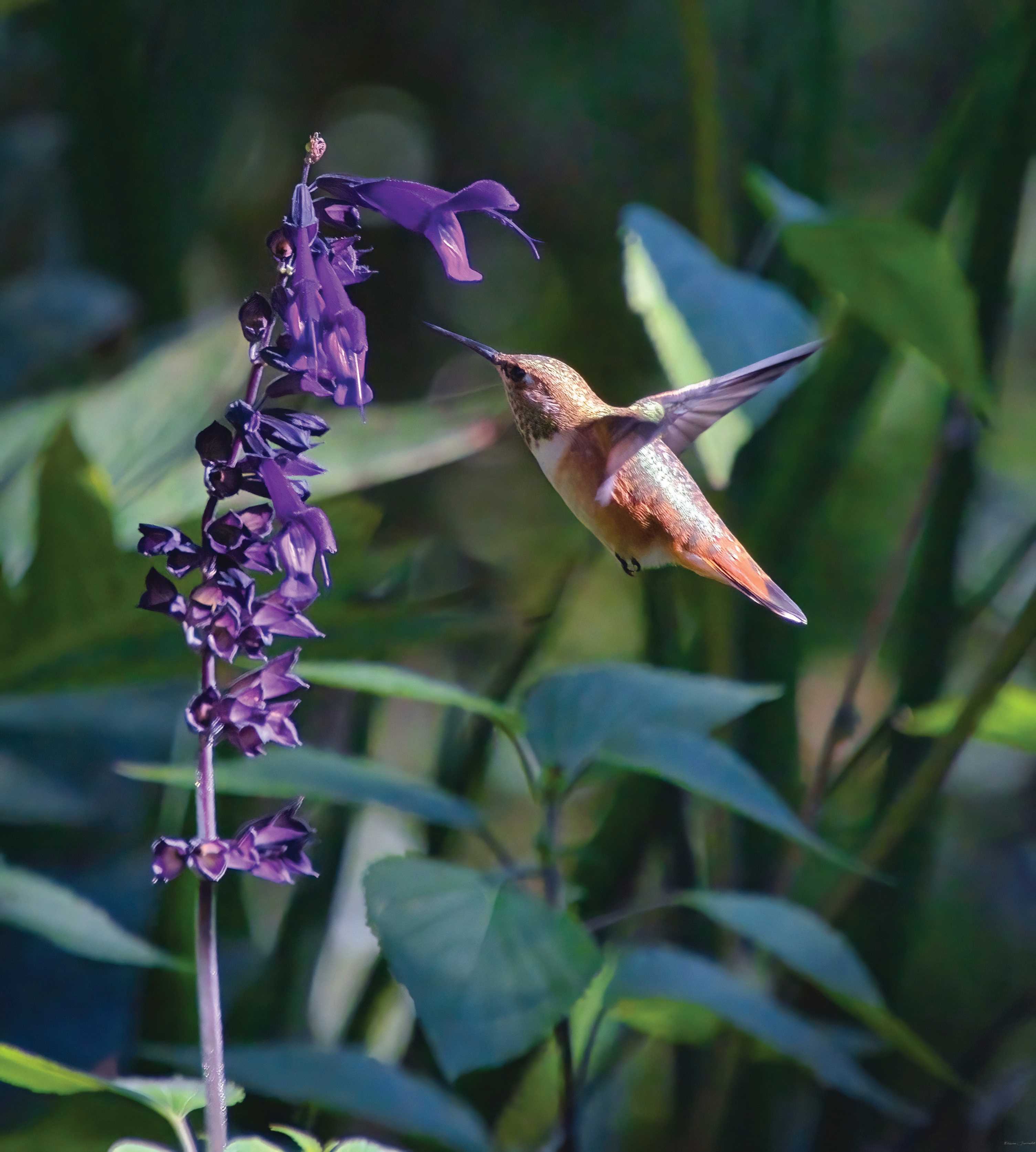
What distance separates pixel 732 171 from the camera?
2.22 m

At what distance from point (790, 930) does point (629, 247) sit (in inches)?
19.9

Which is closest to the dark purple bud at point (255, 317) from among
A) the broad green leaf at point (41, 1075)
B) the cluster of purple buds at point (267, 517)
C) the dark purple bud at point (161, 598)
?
the cluster of purple buds at point (267, 517)

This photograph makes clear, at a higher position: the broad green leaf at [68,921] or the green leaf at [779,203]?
the green leaf at [779,203]

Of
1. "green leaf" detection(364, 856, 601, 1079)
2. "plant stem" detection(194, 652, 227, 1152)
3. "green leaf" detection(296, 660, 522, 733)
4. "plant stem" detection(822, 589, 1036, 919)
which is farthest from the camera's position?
"plant stem" detection(822, 589, 1036, 919)

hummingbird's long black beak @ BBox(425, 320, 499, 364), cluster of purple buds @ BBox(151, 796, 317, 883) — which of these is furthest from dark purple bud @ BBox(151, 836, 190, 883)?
hummingbird's long black beak @ BBox(425, 320, 499, 364)

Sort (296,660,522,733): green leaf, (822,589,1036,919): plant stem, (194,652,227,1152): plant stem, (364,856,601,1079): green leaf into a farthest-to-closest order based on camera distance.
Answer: (822,589,1036,919): plant stem
(296,660,522,733): green leaf
(364,856,601,1079): green leaf
(194,652,227,1152): plant stem

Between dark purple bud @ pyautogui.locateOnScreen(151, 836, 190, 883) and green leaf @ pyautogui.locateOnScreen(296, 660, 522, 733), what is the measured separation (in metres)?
0.18

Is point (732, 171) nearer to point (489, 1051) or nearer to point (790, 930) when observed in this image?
point (790, 930)

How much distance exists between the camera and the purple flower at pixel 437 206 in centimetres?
58

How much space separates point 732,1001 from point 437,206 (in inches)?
20.5

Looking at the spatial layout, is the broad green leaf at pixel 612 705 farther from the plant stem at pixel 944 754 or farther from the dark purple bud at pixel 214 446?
the dark purple bud at pixel 214 446

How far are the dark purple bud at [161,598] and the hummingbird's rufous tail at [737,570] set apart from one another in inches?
14.9

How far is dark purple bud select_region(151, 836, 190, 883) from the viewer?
485mm

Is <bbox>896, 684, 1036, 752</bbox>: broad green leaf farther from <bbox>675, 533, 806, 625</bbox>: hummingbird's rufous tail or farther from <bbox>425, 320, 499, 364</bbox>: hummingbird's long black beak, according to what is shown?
<bbox>425, 320, 499, 364</bbox>: hummingbird's long black beak
